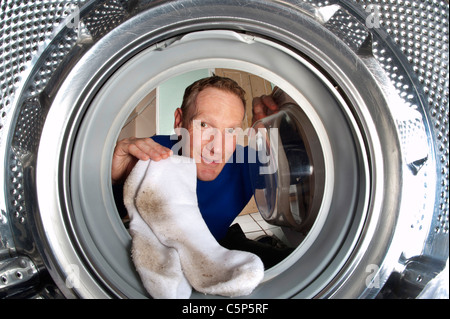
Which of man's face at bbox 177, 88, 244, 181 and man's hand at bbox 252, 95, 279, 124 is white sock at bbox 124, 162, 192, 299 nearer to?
man's face at bbox 177, 88, 244, 181

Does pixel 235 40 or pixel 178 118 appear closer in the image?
pixel 235 40

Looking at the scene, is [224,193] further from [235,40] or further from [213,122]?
[235,40]

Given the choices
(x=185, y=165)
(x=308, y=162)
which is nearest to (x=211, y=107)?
(x=185, y=165)

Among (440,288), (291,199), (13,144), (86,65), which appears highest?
(86,65)

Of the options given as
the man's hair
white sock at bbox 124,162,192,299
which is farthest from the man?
white sock at bbox 124,162,192,299

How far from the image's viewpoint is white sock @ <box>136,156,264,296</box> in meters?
0.56

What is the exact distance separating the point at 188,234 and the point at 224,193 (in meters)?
0.36

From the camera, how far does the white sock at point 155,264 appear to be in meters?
0.53

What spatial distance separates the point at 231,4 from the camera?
48cm

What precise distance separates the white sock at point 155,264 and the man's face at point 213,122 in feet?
0.85

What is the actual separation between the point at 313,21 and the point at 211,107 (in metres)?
0.38

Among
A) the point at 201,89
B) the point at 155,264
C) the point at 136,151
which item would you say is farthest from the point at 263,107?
the point at 155,264

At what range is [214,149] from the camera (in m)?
0.90

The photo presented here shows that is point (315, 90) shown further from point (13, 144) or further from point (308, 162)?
point (13, 144)
